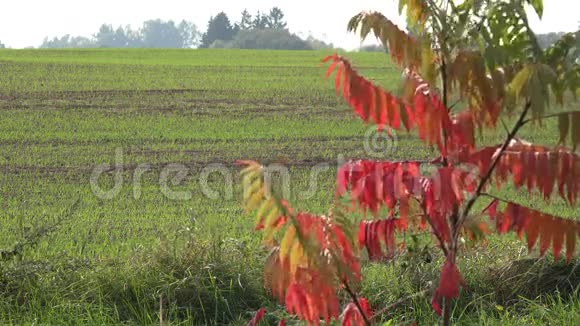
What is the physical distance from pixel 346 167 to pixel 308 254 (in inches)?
23.3

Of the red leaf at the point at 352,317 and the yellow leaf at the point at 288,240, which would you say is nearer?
the yellow leaf at the point at 288,240

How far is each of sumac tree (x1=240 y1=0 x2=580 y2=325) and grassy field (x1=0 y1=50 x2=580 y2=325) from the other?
193 millimetres

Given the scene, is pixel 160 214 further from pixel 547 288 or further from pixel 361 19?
pixel 361 19

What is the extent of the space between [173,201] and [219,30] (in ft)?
303

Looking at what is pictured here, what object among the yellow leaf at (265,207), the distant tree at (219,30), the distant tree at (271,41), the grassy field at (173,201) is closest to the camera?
the yellow leaf at (265,207)

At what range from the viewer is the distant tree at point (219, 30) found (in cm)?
10319

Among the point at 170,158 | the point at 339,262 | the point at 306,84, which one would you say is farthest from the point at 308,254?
the point at 306,84

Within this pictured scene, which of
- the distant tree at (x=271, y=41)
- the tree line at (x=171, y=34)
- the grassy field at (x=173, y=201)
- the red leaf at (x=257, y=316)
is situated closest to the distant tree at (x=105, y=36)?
the tree line at (x=171, y=34)

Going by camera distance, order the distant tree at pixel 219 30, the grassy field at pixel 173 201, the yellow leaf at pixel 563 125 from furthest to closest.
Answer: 1. the distant tree at pixel 219 30
2. the grassy field at pixel 173 201
3. the yellow leaf at pixel 563 125

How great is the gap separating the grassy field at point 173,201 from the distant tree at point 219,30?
66078mm

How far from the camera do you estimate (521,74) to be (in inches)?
130

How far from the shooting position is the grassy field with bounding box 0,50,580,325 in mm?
6578

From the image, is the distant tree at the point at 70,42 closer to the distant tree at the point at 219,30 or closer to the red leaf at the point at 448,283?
the distant tree at the point at 219,30

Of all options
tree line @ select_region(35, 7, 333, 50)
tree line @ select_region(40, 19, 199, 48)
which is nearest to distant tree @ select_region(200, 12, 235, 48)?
tree line @ select_region(35, 7, 333, 50)
